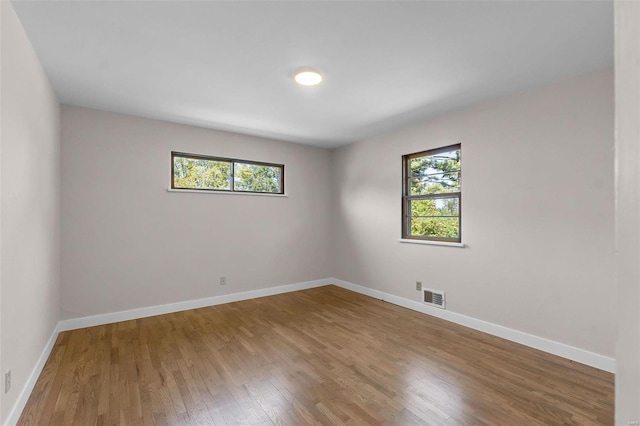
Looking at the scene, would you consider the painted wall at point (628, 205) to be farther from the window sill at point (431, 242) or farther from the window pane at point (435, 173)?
the window pane at point (435, 173)

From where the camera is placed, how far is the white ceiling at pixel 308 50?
1.85m

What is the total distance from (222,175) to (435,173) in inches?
115

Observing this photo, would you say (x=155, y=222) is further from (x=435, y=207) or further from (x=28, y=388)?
(x=435, y=207)

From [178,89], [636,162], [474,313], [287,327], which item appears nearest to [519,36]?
[636,162]

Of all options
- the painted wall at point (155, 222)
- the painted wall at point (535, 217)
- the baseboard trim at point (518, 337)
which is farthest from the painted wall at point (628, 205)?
the painted wall at point (155, 222)

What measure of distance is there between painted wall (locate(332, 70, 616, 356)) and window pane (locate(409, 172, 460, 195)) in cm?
20

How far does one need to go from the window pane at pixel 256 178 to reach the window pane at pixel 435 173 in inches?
81.6

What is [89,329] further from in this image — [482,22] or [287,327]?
[482,22]

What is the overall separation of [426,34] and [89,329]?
168 inches

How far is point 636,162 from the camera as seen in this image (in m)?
0.26

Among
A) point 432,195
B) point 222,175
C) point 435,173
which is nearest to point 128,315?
point 222,175

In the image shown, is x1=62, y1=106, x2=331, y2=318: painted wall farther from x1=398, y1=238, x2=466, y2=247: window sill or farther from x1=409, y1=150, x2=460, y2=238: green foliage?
x1=409, y1=150, x2=460, y2=238: green foliage

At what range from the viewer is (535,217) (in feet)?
9.36

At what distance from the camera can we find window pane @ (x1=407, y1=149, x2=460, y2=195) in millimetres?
3609
